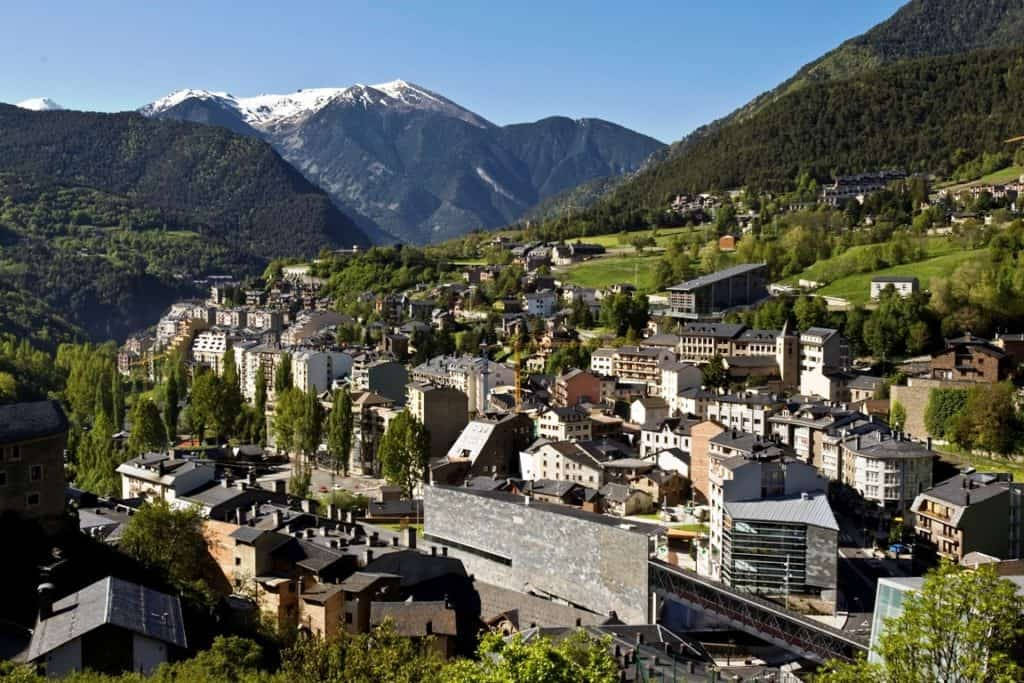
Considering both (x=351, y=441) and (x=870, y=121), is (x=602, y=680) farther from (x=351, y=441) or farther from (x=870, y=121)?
(x=870, y=121)

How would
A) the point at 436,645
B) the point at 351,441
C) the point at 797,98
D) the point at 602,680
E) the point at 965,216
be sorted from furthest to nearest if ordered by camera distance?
the point at 797,98 < the point at 965,216 < the point at 351,441 < the point at 436,645 < the point at 602,680

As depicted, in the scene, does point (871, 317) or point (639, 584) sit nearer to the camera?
point (639, 584)

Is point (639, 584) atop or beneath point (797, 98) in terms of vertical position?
beneath

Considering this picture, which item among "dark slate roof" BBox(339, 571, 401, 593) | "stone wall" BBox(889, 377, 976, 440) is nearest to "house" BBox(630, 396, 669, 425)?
"stone wall" BBox(889, 377, 976, 440)

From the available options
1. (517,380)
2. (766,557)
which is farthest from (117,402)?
(766,557)

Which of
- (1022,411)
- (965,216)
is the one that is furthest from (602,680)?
(965,216)

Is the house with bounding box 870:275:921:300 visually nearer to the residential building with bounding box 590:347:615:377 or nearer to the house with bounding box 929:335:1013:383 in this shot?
the house with bounding box 929:335:1013:383

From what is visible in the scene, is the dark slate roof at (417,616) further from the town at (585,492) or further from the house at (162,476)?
the house at (162,476)
